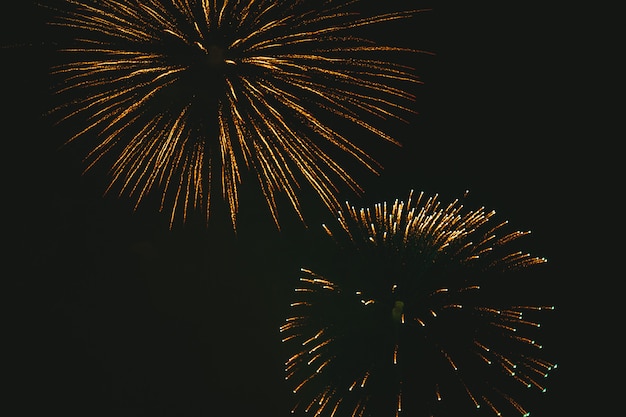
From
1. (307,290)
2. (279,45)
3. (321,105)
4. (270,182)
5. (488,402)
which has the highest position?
(279,45)

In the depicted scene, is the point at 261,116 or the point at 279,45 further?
the point at 261,116

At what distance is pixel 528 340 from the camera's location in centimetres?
766

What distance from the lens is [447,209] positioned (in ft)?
26.3

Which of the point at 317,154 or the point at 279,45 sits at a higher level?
the point at 279,45

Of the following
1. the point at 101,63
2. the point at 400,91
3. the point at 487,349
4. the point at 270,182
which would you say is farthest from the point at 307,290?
the point at 101,63

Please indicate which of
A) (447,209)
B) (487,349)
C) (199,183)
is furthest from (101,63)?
(487,349)

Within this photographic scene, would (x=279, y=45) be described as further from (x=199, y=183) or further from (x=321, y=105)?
(x=199, y=183)

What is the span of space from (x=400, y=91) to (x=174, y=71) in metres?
2.37

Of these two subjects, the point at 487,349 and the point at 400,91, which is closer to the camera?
the point at 400,91

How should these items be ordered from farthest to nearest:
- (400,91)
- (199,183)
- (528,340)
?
(528,340) → (199,183) → (400,91)

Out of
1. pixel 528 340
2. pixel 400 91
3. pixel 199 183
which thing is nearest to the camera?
pixel 400 91

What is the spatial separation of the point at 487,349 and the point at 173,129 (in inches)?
187

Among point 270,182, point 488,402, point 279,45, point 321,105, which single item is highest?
point 279,45

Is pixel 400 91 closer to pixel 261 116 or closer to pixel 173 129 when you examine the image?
pixel 261 116
